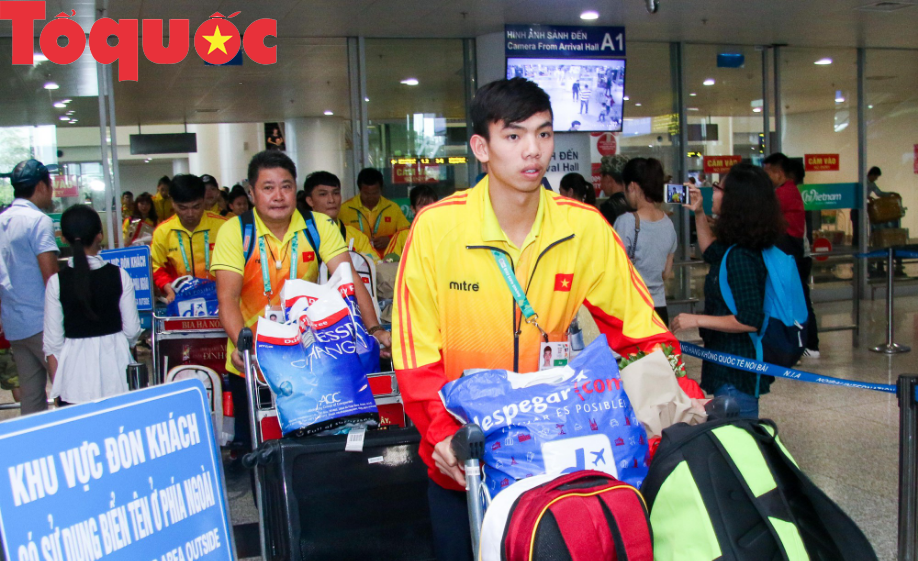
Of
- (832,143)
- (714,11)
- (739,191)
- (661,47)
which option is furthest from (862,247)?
(739,191)


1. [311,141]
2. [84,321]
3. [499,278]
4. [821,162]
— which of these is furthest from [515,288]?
[311,141]

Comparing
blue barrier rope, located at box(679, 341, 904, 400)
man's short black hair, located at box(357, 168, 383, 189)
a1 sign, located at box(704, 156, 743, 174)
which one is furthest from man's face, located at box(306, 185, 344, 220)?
a1 sign, located at box(704, 156, 743, 174)

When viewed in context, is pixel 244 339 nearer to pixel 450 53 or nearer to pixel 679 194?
pixel 679 194

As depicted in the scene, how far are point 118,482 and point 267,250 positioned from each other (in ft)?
6.30

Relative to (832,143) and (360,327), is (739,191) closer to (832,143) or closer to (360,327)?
(360,327)

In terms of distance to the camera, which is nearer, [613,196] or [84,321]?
[84,321]

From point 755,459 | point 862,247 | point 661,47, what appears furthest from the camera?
point 862,247

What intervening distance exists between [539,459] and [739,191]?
2.01 metres

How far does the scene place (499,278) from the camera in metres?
2.09

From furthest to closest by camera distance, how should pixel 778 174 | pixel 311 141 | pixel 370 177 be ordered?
pixel 311 141, pixel 370 177, pixel 778 174

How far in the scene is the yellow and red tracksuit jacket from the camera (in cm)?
206

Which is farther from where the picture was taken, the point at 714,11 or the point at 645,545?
the point at 714,11

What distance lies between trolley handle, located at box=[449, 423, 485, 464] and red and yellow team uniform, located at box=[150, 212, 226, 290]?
4298 millimetres

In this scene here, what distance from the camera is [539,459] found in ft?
5.61
